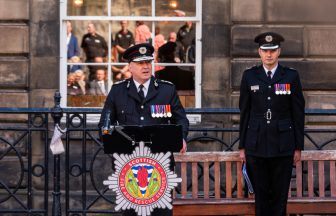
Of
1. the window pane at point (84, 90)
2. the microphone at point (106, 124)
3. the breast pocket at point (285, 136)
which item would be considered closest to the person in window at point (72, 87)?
the window pane at point (84, 90)

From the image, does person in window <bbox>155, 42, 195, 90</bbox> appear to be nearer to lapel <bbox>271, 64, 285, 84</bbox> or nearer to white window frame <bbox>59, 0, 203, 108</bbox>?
white window frame <bbox>59, 0, 203, 108</bbox>

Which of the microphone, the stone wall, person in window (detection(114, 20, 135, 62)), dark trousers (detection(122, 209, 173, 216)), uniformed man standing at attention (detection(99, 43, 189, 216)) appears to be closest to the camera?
the microphone

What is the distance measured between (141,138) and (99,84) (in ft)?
15.6

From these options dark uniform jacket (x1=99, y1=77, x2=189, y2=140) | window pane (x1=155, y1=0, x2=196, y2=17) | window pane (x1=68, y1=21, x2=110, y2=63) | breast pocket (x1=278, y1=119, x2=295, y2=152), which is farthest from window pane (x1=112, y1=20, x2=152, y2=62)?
dark uniform jacket (x1=99, y1=77, x2=189, y2=140)

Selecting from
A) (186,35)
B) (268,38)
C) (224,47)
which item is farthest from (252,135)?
(186,35)

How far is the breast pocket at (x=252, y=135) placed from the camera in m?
8.52

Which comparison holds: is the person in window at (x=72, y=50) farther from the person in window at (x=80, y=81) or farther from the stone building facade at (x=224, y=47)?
the stone building facade at (x=224, y=47)

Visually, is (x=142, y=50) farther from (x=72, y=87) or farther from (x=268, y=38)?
Answer: (x=72, y=87)

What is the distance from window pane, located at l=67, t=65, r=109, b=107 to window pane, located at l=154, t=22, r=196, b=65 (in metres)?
0.83

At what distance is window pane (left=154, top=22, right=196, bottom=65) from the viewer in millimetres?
12172

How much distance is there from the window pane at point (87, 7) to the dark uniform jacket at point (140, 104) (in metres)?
4.28

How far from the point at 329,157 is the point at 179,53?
342 centimetres

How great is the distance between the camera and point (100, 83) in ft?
40.2

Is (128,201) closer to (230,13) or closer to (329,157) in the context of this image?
(329,157)
